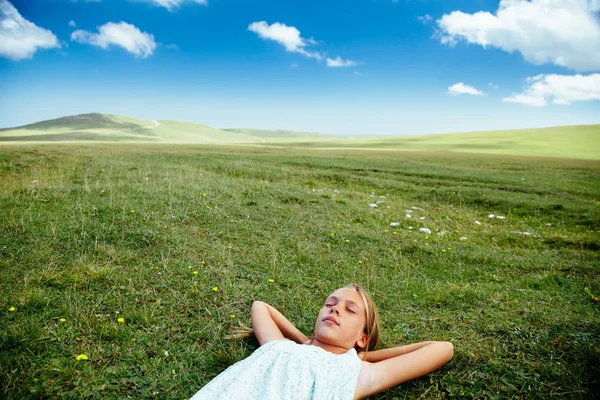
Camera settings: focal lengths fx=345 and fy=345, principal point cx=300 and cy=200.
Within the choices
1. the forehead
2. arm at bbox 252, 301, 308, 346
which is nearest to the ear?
the forehead

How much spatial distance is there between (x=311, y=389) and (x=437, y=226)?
881cm

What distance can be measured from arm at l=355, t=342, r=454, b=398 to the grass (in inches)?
9.4

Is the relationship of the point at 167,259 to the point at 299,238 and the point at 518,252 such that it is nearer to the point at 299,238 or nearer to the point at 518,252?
the point at 299,238

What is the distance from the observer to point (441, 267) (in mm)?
7141

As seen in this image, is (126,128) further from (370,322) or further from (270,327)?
(370,322)

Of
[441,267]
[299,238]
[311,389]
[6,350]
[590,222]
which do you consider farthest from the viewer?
[590,222]

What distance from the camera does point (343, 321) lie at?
3.62 metres

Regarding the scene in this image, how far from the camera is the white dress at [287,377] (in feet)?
9.18

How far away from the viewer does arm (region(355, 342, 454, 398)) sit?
10.7 feet

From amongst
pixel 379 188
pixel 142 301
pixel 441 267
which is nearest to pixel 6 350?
pixel 142 301

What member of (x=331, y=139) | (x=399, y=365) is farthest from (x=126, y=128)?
(x=399, y=365)

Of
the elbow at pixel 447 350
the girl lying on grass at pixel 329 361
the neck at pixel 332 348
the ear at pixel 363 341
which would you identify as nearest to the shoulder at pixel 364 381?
the girl lying on grass at pixel 329 361

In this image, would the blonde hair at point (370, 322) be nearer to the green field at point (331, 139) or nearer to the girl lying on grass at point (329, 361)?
the girl lying on grass at point (329, 361)

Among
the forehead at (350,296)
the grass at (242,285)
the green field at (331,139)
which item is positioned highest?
the green field at (331,139)
